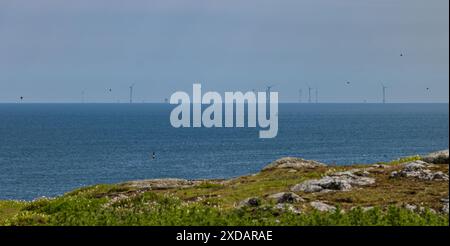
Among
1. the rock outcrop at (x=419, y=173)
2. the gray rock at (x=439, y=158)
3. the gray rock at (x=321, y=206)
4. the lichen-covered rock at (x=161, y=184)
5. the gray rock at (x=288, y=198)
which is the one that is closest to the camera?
the gray rock at (x=321, y=206)

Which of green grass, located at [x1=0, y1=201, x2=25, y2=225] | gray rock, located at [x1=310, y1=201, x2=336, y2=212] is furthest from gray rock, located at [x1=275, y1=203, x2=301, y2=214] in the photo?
green grass, located at [x1=0, y1=201, x2=25, y2=225]

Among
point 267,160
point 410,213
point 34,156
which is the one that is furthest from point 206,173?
point 410,213

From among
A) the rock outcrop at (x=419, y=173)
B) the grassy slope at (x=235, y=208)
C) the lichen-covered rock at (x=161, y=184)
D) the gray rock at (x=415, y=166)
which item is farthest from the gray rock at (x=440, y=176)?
the lichen-covered rock at (x=161, y=184)

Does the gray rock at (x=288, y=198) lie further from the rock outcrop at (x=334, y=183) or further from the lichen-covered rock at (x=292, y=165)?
the lichen-covered rock at (x=292, y=165)

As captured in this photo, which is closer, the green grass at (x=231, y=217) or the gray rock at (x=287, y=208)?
the green grass at (x=231, y=217)

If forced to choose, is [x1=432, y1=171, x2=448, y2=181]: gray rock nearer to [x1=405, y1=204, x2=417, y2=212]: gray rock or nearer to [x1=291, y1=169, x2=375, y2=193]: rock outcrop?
[x1=291, y1=169, x2=375, y2=193]: rock outcrop

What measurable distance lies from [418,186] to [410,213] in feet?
33.7

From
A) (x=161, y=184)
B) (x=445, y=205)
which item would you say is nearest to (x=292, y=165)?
(x=161, y=184)

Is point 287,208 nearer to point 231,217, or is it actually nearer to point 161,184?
point 231,217

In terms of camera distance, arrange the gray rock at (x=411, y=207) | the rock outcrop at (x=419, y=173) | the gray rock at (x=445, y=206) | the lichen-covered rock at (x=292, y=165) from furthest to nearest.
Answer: the lichen-covered rock at (x=292, y=165) → the rock outcrop at (x=419, y=173) → the gray rock at (x=445, y=206) → the gray rock at (x=411, y=207)

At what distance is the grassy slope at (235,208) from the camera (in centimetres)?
2492
